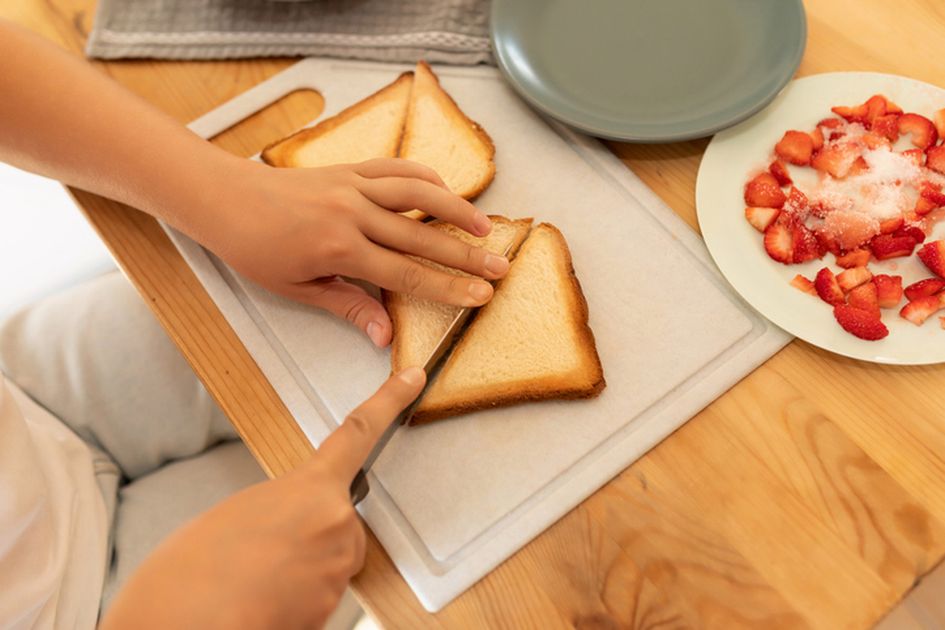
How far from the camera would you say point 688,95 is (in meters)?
1.07

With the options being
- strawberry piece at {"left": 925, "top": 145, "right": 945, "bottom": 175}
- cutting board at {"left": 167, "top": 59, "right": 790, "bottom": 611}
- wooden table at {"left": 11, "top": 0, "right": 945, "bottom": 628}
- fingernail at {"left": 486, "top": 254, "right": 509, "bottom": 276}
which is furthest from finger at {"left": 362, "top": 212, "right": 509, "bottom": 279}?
strawberry piece at {"left": 925, "top": 145, "right": 945, "bottom": 175}

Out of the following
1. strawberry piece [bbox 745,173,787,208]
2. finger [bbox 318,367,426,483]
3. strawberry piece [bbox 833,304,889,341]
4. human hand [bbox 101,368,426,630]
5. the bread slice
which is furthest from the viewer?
the bread slice

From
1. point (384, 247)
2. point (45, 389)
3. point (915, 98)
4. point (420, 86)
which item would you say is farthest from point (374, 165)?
point (915, 98)

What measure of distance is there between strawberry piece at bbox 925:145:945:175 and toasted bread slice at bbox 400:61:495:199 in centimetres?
56

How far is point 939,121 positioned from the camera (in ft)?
3.33

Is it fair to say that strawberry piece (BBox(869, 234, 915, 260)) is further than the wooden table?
Yes

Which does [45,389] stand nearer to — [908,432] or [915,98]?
[908,432]

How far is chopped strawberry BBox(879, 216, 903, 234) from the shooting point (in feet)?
3.06

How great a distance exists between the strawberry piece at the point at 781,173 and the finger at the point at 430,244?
0.38 m

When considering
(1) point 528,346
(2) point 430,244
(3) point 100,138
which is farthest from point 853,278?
(3) point 100,138

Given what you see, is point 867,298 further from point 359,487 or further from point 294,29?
point 294,29

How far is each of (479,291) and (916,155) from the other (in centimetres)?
59

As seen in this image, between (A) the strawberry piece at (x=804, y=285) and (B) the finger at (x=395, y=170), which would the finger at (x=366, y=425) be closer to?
(B) the finger at (x=395, y=170)

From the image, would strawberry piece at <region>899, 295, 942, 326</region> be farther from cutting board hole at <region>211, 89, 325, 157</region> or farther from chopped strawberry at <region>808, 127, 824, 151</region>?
cutting board hole at <region>211, 89, 325, 157</region>
